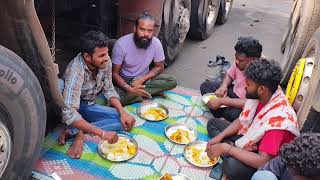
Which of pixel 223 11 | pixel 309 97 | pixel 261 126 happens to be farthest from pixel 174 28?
pixel 223 11

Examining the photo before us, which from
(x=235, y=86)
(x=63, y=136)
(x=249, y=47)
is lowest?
(x=63, y=136)

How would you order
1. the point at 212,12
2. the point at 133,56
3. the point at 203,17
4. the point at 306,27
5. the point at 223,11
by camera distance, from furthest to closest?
1. the point at 223,11
2. the point at 212,12
3. the point at 203,17
4. the point at 306,27
5. the point at 133,56

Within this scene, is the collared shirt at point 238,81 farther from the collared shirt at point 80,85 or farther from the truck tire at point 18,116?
the truck tire at point 18,116

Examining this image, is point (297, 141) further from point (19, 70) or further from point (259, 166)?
point (19, 70)

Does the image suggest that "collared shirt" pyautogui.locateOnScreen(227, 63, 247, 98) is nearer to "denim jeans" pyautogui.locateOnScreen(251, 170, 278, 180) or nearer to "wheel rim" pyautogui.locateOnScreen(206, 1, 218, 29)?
"denim jeans" pyautogui.locateOnScreen(251, 170, 278, 180)

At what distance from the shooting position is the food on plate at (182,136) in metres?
3.23

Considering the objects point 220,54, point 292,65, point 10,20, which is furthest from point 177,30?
point 10,20

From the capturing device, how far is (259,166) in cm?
249

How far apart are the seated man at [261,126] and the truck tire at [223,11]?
437cm

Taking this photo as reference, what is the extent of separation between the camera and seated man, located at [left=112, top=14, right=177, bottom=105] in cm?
369

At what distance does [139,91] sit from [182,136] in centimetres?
73

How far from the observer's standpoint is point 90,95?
10.8 ft

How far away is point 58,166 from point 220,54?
3.51 m

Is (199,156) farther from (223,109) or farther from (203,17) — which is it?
(203,17)
